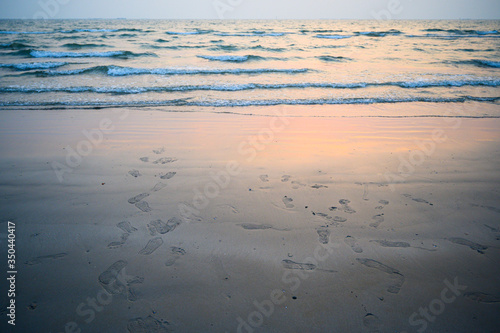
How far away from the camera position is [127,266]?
2502 mm

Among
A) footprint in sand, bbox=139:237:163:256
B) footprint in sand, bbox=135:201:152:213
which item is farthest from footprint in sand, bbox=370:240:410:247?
footprint in sand, bbox=135:201:152:213

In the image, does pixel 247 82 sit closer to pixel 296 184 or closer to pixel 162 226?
pixel 296 184

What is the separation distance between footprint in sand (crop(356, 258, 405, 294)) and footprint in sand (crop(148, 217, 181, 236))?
7.11 feet

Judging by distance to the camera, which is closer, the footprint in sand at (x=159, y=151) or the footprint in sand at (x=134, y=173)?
the footprint in sand at (x=134, y=173)

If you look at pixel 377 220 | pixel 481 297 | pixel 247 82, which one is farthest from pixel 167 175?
pixel 247 82

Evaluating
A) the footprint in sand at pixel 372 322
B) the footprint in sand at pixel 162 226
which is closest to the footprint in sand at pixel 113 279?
the footprint in sand at pixel 162 226

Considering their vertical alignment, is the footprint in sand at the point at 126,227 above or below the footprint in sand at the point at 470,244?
below

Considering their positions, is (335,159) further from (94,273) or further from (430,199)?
(94,273)

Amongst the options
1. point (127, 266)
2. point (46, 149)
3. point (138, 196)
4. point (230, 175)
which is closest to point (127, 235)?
point (127, 266)

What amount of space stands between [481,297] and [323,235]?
4.80ft

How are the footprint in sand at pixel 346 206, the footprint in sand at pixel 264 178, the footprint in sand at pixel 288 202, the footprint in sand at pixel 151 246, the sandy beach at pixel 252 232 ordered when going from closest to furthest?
the sandy beach at pixel 252 232 < the footprint in sand at pixel 151 246 < the footprint in sand at pixel 346 206 < the footprint in sand at pixel 288 202 < the footprint in sand at pixel 264 178

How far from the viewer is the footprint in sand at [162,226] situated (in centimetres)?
294

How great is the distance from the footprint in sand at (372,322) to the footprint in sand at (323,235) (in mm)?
847

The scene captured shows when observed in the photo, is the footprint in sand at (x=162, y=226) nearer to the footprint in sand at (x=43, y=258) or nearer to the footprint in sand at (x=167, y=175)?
the footprint in sand at (x=43, y=258)
